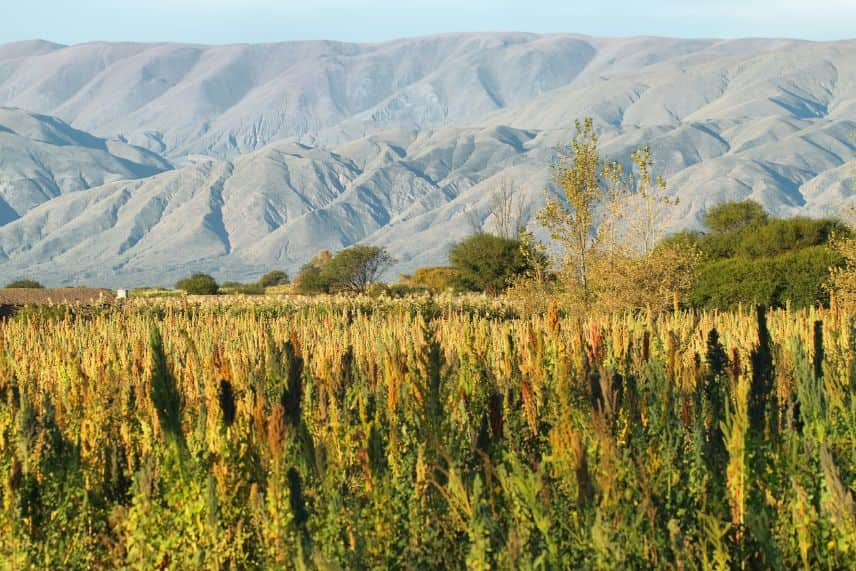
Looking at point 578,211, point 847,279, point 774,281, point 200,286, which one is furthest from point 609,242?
point 200,286

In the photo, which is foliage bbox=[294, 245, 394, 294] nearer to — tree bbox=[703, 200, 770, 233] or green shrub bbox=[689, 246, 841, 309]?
tree bbox=[703, 200, 770, 233]

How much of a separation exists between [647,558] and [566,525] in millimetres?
256

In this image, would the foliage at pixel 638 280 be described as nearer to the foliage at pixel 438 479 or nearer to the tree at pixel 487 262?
the foliage at pixel 438 479

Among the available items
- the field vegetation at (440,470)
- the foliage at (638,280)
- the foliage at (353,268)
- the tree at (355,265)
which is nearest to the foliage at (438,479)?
the field vegetation at (440,470)

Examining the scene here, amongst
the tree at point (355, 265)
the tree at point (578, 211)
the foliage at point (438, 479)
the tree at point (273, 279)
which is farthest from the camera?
the tree at point (273, 279)

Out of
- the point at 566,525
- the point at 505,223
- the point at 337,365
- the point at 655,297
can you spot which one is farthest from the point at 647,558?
the point at 505,223

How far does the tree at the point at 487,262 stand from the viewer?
3741cm

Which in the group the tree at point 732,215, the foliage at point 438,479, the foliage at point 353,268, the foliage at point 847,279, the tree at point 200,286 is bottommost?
the foliage at point 438,479

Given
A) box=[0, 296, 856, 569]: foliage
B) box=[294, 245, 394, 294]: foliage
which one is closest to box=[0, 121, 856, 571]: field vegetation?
box=[0, 296, 856, 569]: foliage

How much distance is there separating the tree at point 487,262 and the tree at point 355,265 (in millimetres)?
14803

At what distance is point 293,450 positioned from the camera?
13.2 ft

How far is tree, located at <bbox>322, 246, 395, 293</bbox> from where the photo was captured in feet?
179

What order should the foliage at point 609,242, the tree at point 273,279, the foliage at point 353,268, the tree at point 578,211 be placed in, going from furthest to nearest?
1. the tree at point 273,279
2. the foliage at point 353,268
3. the tree at point 578,211
4. the foliage at point 609,242

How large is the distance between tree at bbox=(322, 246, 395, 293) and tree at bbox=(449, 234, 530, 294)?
1480 cm
